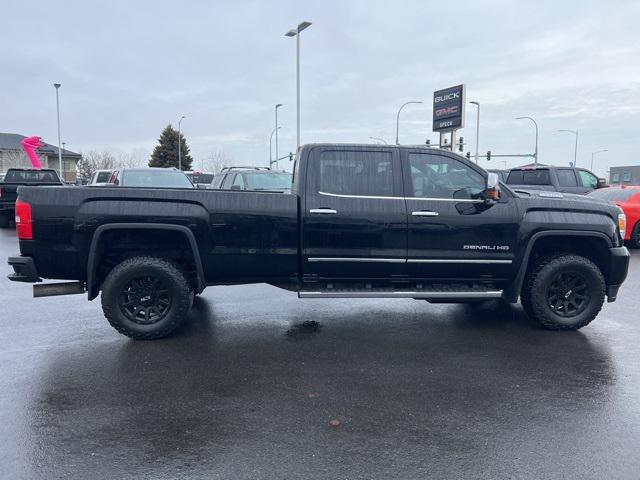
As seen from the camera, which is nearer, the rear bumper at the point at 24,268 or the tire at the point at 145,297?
the rear bumper at the point at 24,268

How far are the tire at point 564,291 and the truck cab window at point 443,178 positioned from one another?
3.94 feet

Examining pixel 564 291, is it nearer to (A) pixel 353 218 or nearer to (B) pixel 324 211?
(A) pixel 353 218

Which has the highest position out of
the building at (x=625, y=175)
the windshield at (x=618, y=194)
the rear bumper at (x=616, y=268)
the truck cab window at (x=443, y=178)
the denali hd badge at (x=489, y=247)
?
the building at (x=625, y=175)

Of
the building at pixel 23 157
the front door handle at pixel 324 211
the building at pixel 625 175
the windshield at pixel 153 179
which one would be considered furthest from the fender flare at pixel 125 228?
the building at pixel 625 175

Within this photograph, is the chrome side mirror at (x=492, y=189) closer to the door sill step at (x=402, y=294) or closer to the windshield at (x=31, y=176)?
the door sill step at (x=402, y=294)

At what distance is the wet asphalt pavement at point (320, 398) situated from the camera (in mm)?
3199

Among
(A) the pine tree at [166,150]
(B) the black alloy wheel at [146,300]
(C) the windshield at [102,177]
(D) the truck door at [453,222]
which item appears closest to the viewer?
(B) the black alloy wheel at [146,300]

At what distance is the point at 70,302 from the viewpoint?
23.4ft

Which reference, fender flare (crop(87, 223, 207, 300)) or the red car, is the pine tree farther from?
fender flare (crop(87, 223, 207, 300))

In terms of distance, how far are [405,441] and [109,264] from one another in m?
3.77

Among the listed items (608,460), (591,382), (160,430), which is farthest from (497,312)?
(160,430)

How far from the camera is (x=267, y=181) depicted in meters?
13.7

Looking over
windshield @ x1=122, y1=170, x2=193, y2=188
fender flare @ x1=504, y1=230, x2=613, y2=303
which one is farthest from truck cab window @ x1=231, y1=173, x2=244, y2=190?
fender flare @ x1=504, y1=230, x2=613, y2=303

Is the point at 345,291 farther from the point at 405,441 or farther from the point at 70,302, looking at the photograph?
the point at 70,302
